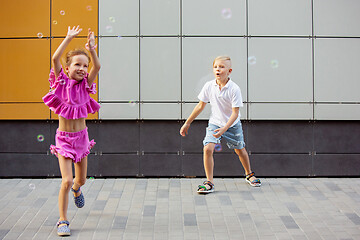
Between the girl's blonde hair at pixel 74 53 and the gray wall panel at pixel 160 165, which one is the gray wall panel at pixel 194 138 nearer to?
the gray wall panel at pixel 160 165

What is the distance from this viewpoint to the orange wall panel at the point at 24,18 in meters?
6.93

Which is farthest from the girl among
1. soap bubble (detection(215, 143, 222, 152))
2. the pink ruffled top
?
soap bubble (detection(215, 143, 222, 152))

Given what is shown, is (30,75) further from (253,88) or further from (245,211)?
(245,211)

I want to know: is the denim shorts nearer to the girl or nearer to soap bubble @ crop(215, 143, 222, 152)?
soap bubble @ crop(215, 143, 222, 152)

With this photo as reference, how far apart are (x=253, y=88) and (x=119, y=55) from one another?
212 centimetres

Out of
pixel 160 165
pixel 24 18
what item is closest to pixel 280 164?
pixel 160 165

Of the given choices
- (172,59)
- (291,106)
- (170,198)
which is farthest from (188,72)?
(170,198)

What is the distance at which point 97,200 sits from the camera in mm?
5730

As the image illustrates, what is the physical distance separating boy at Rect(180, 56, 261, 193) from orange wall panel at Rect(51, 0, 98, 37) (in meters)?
2.10

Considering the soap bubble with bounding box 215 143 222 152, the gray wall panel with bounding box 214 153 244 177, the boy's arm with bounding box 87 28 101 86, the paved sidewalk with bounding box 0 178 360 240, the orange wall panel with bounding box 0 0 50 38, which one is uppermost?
the orange wall panel with bounding box 0 0 50 38

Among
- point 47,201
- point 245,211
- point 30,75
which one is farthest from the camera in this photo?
point 30,75

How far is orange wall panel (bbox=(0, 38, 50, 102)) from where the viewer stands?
6.95 metres

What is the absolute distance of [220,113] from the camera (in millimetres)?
6172

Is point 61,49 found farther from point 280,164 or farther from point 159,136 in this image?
point 280,164
